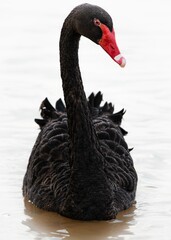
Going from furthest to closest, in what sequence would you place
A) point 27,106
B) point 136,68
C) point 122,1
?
point 122,1 → point 136,68 → point 27,106

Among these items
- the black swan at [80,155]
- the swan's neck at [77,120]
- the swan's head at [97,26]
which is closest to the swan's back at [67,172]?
the black swan at [80,155]

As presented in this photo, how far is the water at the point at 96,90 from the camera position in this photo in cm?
793

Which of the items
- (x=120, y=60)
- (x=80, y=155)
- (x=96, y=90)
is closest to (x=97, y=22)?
(x=120, y=60)

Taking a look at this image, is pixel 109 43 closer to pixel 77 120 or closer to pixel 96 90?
pixel 77 120

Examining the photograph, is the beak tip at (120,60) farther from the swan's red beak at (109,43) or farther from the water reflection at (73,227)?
the water reflection at (73,227)

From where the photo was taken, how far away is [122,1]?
1334 cm

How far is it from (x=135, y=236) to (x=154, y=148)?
168 cm

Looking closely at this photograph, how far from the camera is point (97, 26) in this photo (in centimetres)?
735

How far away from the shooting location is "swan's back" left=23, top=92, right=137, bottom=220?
782 cm

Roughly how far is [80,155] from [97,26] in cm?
101

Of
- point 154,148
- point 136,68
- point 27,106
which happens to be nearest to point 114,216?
point 154,148

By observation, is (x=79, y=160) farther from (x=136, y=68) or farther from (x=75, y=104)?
(x=136, y=68)

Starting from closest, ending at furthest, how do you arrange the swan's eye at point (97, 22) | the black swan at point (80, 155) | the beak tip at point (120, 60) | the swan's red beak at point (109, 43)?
the beak tip at point (120, 60)
the swan's red beak at point (109, 43)
the swan's eye at point (97, 22)
the black swan at point (80, 155)

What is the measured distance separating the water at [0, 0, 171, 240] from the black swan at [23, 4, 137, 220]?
127mm
